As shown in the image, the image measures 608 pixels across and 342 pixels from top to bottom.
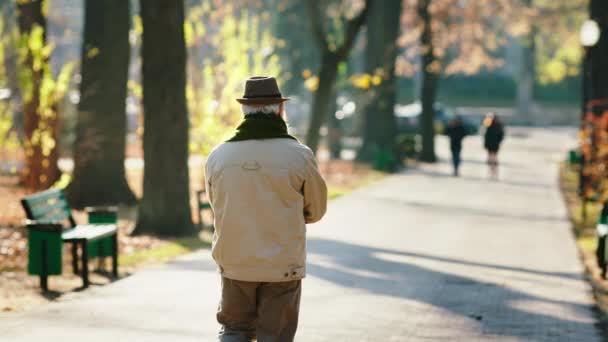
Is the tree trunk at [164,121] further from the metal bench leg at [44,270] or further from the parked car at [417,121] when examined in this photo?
the parked car at [417,121]

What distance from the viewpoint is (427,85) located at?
130 feet

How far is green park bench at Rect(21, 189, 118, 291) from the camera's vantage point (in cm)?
1172

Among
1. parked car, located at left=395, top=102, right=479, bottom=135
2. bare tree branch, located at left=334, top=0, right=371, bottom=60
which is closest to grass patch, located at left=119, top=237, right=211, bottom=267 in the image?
bare tree branch, located at left=334, top=0, right=371, bottom=60

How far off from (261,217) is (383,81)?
99.8 ft

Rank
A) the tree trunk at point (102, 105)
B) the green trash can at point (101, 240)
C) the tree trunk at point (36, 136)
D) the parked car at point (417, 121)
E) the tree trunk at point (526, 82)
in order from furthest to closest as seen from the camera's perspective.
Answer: the tree trunk at point (526, 82) → the parked car at point (417, 121) → the tree trunk at point (102, 105) → the tree trunk at point (36, 136) → the green trash can at point (101, 240)

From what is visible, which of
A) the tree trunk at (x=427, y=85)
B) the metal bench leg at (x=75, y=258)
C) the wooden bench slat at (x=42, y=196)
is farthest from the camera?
the tree trunk at (x=427, y=85)

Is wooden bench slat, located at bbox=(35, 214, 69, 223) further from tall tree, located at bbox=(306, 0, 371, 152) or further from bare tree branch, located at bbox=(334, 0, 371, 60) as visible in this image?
bare tree branch, located at bbox=(334, 0, 371, 60)

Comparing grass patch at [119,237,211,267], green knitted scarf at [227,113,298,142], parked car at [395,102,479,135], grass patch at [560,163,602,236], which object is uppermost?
green knitted scarf at [227,113,298,142]

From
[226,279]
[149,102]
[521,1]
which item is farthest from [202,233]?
[521,1]

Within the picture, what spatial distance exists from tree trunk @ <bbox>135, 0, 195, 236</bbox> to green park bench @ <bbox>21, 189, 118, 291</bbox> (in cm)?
347

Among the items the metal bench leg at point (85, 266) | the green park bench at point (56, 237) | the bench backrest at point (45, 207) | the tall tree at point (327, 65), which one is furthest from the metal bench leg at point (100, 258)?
the tall tree at point (327, 65)

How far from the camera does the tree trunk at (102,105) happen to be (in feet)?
72.0

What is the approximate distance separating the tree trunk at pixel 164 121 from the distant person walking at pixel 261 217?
10.7 metres

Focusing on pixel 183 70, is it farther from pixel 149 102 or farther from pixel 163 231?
pixel 163 231
